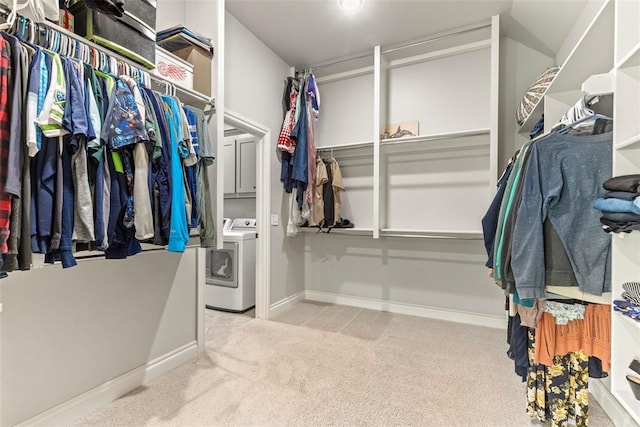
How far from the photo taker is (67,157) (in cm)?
110

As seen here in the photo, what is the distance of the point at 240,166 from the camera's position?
3.89 metres

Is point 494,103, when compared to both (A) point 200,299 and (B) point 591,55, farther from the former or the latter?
(A) point 200,299

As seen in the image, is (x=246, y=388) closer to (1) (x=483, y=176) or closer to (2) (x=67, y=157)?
(2) (x=67, y=157)

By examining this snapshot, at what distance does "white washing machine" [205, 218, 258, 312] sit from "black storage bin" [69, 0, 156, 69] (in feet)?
6.85

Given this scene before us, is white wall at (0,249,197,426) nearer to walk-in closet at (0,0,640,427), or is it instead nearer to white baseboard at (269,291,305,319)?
walk-in closet at (0,0,640,427)

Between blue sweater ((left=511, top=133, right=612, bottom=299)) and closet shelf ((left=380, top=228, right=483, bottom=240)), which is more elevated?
blue sweater ((left=511, top=133, right=612, bottom=299))

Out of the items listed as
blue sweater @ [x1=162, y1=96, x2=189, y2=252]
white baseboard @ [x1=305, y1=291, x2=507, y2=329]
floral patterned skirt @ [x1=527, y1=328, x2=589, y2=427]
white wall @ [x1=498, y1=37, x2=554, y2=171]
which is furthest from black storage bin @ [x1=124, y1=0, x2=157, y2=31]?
white baseboard @ [x1=305, y1=291, x2=507, y2=329]

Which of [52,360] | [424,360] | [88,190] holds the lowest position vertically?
[424,360]

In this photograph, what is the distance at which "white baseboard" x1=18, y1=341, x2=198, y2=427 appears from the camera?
1465 millimetres

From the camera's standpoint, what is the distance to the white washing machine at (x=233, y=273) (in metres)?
3.28

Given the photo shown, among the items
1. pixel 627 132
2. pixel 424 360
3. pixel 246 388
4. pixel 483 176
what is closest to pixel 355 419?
pixel 246 388

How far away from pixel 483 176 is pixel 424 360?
1.80 metres

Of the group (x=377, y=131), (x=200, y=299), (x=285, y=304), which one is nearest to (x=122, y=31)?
(x=200, y=299)

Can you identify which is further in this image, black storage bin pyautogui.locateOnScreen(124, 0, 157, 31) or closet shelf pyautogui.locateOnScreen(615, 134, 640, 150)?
black storage bin pyautogui.locateOnScreen(124, 0, 157, 31)
